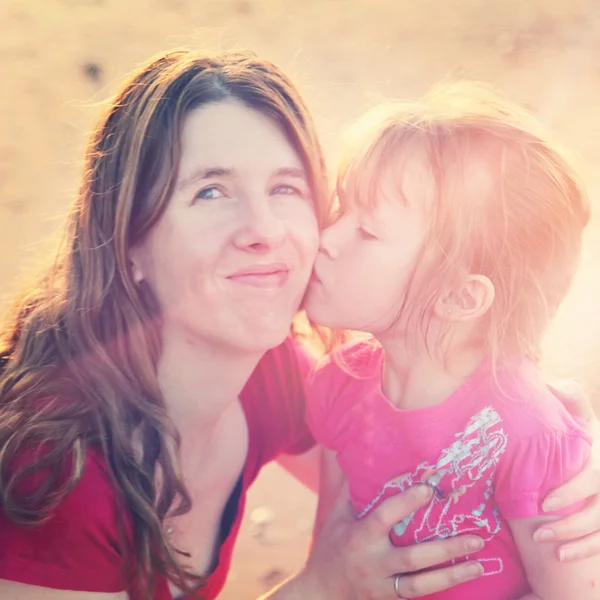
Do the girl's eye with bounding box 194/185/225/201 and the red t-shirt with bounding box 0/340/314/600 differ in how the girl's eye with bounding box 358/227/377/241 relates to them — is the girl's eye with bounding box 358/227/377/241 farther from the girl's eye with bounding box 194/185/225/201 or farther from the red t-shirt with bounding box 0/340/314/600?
the red t-shirt with bounding box 0/340/314/600

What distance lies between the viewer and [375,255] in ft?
4.72

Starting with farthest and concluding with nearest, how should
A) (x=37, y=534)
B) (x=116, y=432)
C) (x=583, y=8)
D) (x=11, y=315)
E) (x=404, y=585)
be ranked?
(x=583, y=8) < (x=11, y=315) < (x=404, y=585) < (x=116, y=432) < (x=37, y=534)

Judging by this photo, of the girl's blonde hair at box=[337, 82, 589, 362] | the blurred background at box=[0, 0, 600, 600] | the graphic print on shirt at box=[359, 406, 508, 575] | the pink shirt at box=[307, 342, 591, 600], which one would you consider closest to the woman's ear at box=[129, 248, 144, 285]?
the girl's blonde hair at box=[337, 82, 589, 362]

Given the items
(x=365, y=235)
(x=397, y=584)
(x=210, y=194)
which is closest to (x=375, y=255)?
(x=365, y=235)

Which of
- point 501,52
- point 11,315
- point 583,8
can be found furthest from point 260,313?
point 583,8

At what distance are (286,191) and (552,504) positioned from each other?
2.47 feet

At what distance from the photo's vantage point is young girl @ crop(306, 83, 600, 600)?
1372 mm

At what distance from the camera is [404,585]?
149 centimetres

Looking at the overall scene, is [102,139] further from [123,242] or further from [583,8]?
[583,8]

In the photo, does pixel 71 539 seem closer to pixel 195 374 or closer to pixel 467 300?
pixel 195 374

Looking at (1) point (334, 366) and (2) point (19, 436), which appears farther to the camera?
(1) point (334, 366)

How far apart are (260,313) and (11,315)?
0.59 m

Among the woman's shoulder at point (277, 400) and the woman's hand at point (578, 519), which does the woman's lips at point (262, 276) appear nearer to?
the woman's shoulder at point (277, 400)

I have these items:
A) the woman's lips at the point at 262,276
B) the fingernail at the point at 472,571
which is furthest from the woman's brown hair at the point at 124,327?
the fingernail at the point at 472,571
